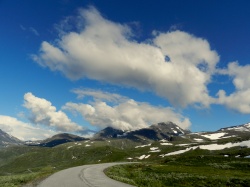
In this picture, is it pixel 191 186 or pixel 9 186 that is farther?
pixel 191 186

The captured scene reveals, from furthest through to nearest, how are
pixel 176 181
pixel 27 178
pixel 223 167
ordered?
pixel 223 167
pixel 176 181
pixel 27 178

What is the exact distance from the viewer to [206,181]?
53.0m

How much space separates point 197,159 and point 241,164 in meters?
34.8

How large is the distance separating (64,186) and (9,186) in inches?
205

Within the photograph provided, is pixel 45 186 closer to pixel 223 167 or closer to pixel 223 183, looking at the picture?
pixel 223 183

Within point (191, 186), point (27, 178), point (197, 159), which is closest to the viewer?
point (27, 178)

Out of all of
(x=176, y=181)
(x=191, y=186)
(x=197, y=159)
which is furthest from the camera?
(x=197, y=159)

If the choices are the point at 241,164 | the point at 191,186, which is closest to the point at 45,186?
the point at 191,186

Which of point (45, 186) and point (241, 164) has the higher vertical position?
point (241, 164)

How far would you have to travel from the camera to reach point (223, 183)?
5141cm

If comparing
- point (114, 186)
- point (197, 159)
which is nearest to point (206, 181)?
point (114, 186)

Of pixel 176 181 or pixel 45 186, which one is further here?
pixel 176 181

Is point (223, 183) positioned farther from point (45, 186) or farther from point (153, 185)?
point (45, 186)

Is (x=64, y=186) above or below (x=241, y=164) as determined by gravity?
below
